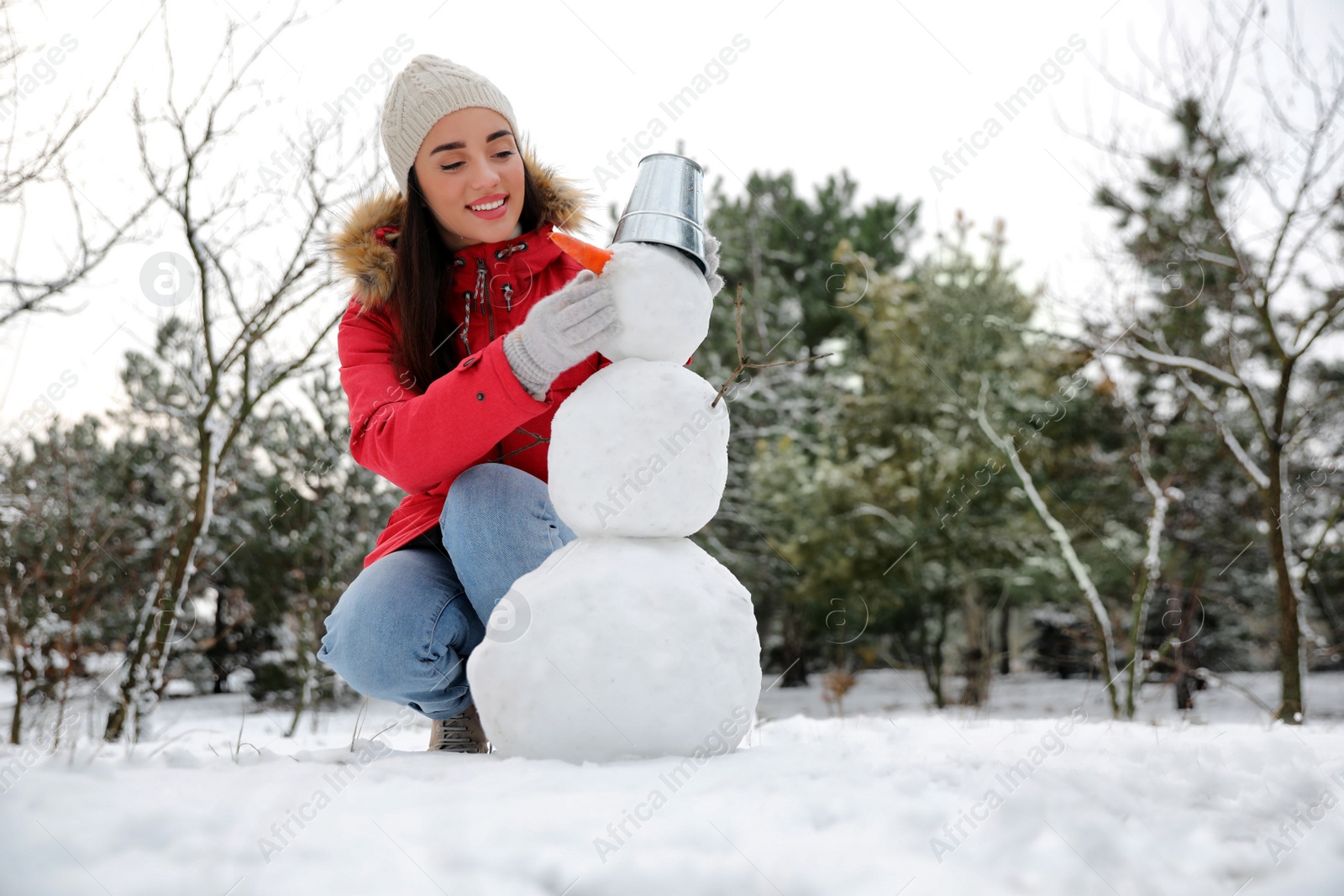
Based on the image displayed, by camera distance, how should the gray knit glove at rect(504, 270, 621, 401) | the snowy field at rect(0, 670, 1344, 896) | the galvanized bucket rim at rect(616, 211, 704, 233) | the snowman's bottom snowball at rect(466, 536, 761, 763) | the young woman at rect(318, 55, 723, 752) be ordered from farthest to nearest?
the young woman at rect(318, 55, 723, 752), the galvanized bucket rim at rect(616, 211, 704, 233), the gray knit glove at rect(504, 270, 621, 401), the snowman's bottom snowball at rect(466, 536, 761, 763), the snowy field at rect(0, 670, 1344, 896)

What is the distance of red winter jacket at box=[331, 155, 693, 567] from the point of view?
176cm

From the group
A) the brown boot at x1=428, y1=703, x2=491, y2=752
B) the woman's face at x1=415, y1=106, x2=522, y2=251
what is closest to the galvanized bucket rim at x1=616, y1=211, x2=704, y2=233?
the woman's face at x1=415, y1=106, x2=522, y2=251

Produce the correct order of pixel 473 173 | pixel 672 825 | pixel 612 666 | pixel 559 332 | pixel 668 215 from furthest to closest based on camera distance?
1. pixel 473 173
2. pixel 668 215
3. pixel 559 332
4. pixel 612 666
5. pixel 672 825

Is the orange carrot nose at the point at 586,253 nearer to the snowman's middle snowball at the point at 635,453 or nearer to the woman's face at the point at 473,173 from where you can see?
the snowman's middle snowball at the point at 635,453

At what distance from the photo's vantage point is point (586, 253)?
1.61 meters

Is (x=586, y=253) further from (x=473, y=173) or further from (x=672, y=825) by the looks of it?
(x=672, y=825)

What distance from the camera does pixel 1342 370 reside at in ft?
A: 32.3

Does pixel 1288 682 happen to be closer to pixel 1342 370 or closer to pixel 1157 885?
pixel 1157 885

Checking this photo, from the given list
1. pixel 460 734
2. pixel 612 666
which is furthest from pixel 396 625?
pixel 612 666

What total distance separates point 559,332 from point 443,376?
0.32 m

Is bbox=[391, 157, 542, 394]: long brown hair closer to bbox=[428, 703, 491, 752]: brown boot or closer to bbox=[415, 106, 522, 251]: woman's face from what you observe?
bbox=[415, 106, 522, 251]: woman's face

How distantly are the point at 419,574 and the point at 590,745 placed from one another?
0.67 metres

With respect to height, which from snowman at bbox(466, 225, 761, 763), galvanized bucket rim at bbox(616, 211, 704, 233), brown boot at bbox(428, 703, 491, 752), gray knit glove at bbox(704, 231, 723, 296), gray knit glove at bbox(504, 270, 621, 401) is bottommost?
brown boot at bbox(428, 703, 491, 752)

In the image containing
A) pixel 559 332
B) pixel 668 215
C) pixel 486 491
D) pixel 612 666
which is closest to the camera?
pixel 612 666
